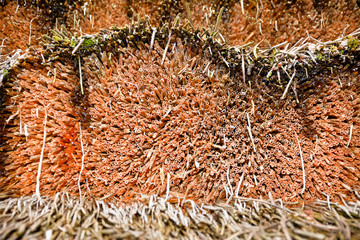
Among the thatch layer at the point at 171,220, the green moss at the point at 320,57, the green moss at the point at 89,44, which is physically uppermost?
the green moss at the point at 89,44

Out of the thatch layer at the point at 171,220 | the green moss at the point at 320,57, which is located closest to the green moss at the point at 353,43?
the green moss at the point at 320,57

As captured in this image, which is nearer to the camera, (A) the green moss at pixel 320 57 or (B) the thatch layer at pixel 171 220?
(B) the thatch layer at pixel 171 220

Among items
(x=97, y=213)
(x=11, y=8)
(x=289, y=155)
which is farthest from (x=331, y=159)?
(x=11, y=8)

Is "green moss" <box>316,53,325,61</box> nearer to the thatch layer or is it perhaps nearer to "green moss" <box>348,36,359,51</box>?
"green moss" <box>348,36,359,51</box>

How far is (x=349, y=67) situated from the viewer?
1081 millimetres

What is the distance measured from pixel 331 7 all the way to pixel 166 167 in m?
1.35

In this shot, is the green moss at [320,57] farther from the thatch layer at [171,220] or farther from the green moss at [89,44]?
the green moss at [89,44]

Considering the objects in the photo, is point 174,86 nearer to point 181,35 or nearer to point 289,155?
point 181,35

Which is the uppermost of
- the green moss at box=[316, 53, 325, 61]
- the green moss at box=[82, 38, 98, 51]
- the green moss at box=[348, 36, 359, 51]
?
the green moss at box=[82, 38, 98, 51]

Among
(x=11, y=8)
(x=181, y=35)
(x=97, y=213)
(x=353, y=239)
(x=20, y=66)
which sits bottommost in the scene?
(x=353, y=239)

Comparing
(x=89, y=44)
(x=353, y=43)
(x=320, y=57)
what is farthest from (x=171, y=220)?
(x=353, y=43)

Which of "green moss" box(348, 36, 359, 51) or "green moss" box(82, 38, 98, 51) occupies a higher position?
"green moss" box(82, 38, 98, 51)

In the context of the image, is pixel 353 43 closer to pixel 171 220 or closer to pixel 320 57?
pixel 320 57

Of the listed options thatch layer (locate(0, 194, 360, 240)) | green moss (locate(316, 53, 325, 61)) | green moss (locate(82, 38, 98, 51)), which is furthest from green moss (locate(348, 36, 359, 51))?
green moss (locate(82, 38, 98, 51))
